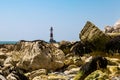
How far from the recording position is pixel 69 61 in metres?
29.8

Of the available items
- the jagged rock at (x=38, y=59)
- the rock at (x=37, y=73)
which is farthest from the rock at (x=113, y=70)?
the jagged rock at (x=38, y=59)

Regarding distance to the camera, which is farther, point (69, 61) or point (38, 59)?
point (69, 61)

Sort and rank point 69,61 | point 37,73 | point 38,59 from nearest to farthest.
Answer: point 37,73 → point 38,59 → point 69,61

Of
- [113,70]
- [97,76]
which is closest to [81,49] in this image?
[113,70]

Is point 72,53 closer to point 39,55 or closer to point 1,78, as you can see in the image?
point 39,55

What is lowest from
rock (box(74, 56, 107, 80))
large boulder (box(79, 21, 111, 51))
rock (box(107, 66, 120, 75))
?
rock (box(107, 66, 120, 75))

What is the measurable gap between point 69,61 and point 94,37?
5.35m

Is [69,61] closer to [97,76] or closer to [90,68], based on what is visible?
[90,68]

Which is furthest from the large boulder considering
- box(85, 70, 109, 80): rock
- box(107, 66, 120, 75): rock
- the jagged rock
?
box(85, 70, 109, 80): rock

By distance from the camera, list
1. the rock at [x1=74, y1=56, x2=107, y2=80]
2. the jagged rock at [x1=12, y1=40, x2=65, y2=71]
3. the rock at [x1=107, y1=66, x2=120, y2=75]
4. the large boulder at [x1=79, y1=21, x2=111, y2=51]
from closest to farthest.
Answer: the rock at [x1=74, y1=56, x2=107, y2=80] < the rock at [x1=107, y1=66, x2=120, y2=75] < the jagged rock at [x1=12, y1=40, x2=65, y2=71] < the large boulder at [x1=79, y1=21, x2=111, y2=51]

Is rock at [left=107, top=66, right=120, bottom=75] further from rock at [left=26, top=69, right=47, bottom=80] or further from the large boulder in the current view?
the large boulder

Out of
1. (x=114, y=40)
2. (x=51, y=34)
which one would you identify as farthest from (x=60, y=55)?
(x=51, y=34)

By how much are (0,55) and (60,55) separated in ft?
28.0

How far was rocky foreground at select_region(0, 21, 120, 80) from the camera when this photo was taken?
19750 mm
